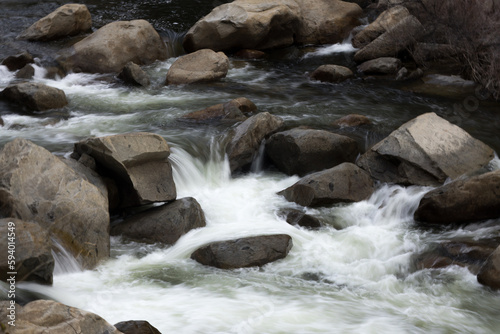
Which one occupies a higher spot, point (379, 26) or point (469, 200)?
point (379, 26)

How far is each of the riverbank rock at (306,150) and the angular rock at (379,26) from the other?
5.62 m

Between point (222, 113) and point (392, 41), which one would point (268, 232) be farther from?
point (392, 41)

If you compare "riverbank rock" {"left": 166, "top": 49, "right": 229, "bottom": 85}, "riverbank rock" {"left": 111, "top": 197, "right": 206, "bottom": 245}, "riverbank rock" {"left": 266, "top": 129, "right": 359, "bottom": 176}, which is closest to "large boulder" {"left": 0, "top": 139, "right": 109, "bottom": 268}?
"riverbank rock" {"left": 111, "top": 197, "right": 206, "bottom": 245}

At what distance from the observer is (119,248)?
597 cm

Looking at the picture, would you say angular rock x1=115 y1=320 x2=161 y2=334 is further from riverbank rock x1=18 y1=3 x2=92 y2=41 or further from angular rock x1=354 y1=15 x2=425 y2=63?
riverbank rock x1=18 y1=3 x2=92 y2=41

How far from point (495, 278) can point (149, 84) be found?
6.91 meters

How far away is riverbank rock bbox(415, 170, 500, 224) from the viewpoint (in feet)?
20.2

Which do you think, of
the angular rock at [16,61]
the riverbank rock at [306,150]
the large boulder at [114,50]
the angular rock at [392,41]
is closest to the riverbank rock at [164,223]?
the riverbank rock at [306,150]

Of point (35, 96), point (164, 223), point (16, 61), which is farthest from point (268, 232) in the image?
point (16, 61)

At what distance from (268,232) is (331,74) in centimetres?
545

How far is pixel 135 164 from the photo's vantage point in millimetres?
6465

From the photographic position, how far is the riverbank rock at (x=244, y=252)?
18.2ft

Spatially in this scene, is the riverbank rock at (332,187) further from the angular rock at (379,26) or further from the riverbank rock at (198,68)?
the angular rock at (379,26)

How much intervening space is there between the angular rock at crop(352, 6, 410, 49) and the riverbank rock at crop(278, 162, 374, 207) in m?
6.28
